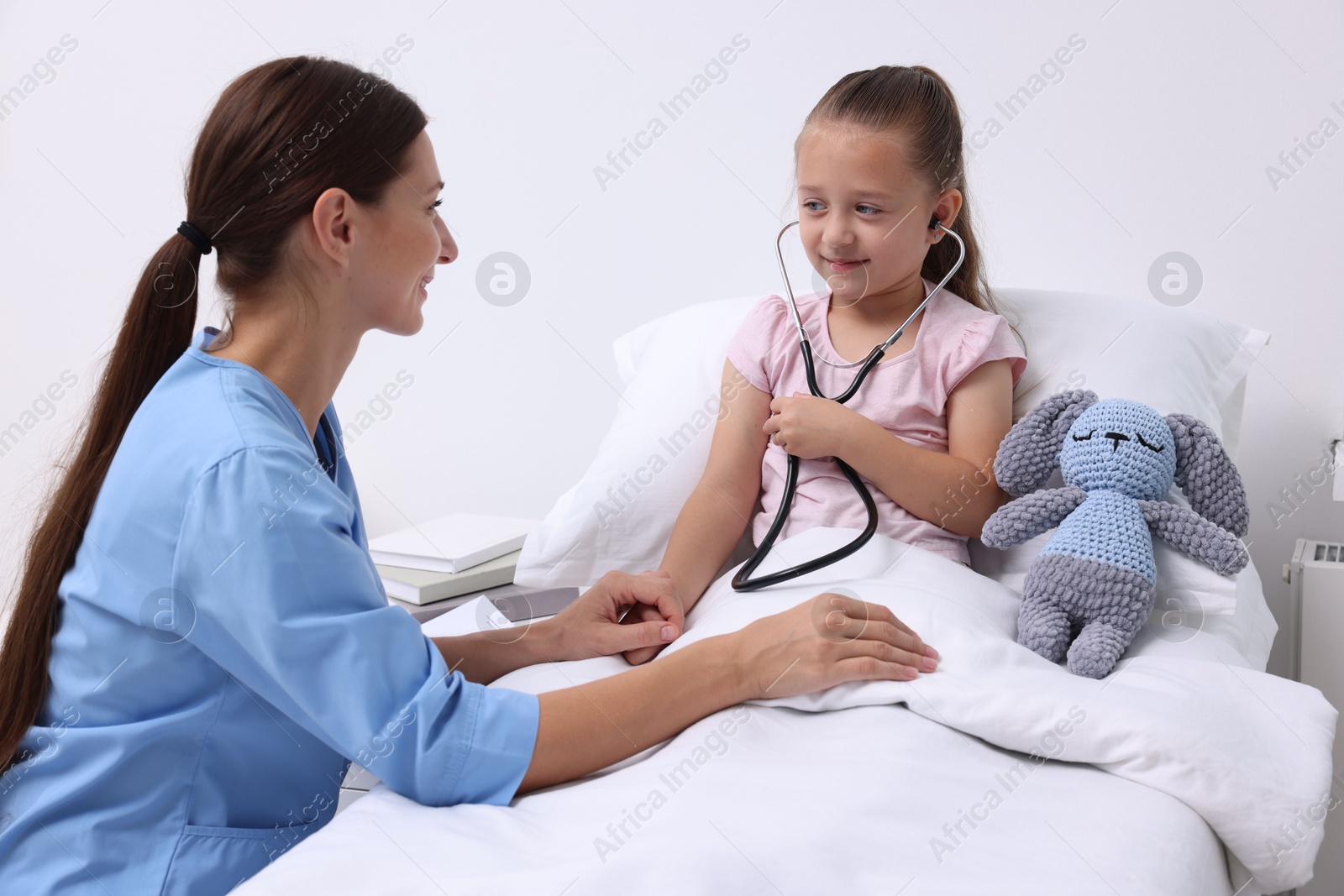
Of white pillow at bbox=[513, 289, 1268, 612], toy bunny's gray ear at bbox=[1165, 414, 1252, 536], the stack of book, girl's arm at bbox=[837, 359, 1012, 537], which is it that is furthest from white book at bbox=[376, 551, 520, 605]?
toy bunny's gray ear at bbox=[1165, 414, 1252, 536]

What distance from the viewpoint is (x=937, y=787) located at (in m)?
0.79

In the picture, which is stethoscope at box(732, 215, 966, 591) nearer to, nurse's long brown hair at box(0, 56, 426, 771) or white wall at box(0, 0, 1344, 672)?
white wall at box(0, 0, 1344, 672)

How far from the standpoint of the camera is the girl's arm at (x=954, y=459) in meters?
1.18

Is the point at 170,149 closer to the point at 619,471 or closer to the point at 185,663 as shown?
the point at 619,471

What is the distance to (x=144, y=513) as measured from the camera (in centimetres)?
81

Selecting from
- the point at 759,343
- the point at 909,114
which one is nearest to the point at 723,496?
the point at 759,343

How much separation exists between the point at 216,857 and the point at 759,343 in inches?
33.3

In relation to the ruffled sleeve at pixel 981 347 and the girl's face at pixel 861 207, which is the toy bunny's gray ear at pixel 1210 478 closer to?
the ruffled sleeve at pixel 981 347

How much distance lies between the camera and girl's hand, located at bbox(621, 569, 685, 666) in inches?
43.5

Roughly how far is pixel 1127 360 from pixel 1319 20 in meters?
0.62

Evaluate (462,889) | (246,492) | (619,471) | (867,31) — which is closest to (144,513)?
(246,492)

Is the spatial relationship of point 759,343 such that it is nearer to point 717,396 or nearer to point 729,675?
point 717,396

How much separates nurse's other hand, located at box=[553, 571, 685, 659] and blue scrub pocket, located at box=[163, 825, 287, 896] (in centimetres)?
36

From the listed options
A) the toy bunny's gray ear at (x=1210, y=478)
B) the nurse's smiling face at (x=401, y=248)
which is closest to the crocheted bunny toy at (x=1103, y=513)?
the toy bunny's gray ear at (x=1210, y=478)
